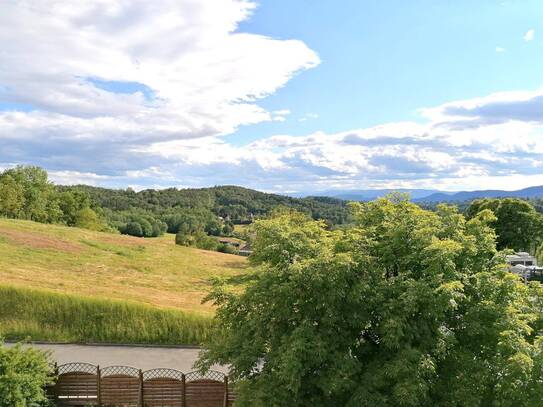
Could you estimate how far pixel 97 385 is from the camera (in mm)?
18766

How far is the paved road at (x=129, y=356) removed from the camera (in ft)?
78.2

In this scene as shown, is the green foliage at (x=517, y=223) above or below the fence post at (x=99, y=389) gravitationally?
above

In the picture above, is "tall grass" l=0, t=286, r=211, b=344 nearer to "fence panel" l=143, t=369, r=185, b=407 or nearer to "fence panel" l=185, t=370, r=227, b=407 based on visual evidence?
"fence panel" l=143, t=369, r=185, b=407

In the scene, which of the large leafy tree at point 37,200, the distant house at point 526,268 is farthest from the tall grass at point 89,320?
the large leafy tree at point 37,200

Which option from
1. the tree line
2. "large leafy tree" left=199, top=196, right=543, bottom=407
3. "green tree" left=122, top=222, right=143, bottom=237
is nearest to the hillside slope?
the tree line

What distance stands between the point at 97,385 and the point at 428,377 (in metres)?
13.4

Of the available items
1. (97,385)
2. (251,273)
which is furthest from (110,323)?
(251,273)

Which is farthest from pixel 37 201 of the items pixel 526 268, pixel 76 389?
pixel 526 268

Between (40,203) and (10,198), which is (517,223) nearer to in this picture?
(10,198)

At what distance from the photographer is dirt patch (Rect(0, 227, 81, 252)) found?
46.1m

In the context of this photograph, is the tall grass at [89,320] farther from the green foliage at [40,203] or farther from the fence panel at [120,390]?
the green foliage at [40,203]

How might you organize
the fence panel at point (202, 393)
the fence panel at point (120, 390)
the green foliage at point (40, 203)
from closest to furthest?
the fence panel at point (202, 393), the fence panel at point (120, 390), the green foliage at point (40, 203)

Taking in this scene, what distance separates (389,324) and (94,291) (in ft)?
87.3

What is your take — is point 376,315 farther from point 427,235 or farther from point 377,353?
point 427,235
